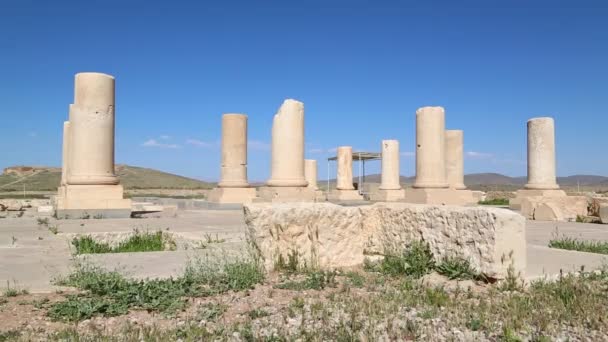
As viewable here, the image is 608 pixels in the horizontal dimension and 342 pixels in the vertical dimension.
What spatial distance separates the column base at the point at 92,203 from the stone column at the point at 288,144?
19.2ft

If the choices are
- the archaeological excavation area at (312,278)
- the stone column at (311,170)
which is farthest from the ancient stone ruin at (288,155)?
the stone column at (311,170)

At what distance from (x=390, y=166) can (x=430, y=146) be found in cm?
1107

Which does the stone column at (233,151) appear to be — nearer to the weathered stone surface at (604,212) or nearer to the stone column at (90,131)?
the stone column at (90,131)

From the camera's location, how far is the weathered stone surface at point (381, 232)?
224 inches

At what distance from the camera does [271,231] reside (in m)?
6.29

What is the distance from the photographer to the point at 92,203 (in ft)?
47.9

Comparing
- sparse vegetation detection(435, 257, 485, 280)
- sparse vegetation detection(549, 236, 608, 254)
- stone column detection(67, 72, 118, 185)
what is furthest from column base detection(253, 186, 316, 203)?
sparse vegetation detection(435, 257, 485, 280)

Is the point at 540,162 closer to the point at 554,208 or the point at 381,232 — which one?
the point at 554,208

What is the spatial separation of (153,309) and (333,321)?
5.28 ft

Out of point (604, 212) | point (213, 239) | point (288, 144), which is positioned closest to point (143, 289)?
point (213, 239)

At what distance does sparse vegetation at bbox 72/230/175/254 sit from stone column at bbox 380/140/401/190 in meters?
22.1

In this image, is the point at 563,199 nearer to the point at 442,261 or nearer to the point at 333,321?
the point at 442,261

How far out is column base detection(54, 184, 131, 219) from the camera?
14391 millimetres

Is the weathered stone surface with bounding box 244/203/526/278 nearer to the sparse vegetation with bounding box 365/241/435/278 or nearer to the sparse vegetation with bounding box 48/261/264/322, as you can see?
the sparse vegetation with bounding box 365/241/435/278
